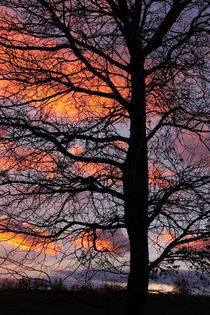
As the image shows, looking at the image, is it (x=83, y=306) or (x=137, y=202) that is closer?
(x=137, y=202)

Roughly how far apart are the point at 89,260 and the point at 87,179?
1602mm

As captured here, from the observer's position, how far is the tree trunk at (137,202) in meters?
6.60

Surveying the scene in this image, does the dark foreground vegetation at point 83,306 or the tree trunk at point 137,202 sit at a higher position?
the tree trunk at point 137,202

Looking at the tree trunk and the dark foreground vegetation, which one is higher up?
the tree trunk

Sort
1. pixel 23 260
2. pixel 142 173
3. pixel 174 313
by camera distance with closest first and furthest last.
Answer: pixel 23 260 → pixel 142 173 → pixel 174 313

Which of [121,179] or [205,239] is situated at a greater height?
[121,179]

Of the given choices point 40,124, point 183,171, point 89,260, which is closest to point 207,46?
point 183,171

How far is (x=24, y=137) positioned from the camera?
22.5 ft

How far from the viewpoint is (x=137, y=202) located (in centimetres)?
702

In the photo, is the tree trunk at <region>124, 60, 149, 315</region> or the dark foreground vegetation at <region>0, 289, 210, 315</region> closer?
the tree trunk at <region>124, 60, 149, 315</region>

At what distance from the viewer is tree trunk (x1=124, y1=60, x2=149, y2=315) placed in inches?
260

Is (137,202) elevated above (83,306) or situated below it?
above

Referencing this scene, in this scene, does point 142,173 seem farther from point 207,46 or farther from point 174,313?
point 174,313

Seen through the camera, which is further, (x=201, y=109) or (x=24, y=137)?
(x=201, y=109)
